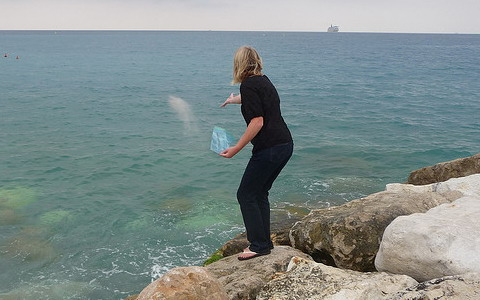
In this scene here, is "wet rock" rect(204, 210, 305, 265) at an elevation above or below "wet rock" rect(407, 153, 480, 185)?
below

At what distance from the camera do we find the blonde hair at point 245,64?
5.62m

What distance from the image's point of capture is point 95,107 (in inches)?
1635

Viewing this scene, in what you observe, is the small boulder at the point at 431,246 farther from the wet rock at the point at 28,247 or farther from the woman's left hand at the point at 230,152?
the wet rock at the point at 28,247

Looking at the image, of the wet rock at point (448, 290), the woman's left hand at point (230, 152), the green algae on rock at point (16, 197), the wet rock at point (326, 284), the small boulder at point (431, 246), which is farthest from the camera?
the green algae on rock at point (16, 197)

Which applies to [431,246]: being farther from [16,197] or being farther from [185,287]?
Result: [16,197]

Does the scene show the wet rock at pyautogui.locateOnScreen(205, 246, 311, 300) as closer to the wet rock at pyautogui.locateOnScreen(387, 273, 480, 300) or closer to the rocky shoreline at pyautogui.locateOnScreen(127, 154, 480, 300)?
the rocky shoreline at pyautogui.locateOnScreen(127, 154, 480, 300)

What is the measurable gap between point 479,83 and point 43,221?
61.4 meters

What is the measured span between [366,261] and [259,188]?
79.2 inches

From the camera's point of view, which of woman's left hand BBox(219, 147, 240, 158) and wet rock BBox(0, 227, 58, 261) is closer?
woman's left hand BBox(219, 147, 240, 158)

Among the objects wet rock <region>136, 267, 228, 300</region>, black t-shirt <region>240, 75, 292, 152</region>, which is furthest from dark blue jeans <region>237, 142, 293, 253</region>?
wet rock <region>136, 267, 228, 300</region>

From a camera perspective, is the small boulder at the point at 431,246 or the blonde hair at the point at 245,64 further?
the blonde hair at the point at 245,64

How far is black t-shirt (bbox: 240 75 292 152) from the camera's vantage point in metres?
5.55

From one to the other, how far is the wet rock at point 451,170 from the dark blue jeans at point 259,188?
6.49 metres

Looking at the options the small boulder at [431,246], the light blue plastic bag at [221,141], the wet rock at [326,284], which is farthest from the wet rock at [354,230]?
the light blue plastic bag at [221,141]
